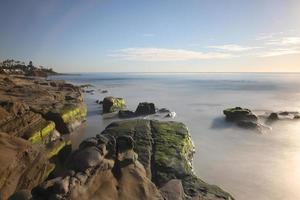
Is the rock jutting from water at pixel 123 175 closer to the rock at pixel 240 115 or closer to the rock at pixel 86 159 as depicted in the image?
the rock at pixel 86 159

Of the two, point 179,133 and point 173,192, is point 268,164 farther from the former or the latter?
point 173,192

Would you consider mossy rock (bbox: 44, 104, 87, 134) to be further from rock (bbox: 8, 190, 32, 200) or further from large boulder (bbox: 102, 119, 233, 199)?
rock (bbox: 8, 190, 32, 200)

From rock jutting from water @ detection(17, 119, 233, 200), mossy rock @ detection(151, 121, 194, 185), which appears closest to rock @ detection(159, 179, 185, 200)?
rock jutting from water @ detection(17, 119, 233, 200)

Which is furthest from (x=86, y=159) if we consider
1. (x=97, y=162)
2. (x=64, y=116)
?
(x=64, y=116)

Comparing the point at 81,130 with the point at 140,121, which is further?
the point at 81,130

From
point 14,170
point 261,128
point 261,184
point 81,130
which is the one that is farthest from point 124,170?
point 261,128

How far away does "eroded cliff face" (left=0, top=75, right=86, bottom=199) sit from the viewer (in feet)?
45.5

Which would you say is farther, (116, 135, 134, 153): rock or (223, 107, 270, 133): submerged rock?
(223, 107, 270, 133): submerged rock

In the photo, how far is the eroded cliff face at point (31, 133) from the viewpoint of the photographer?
1388 centimetres

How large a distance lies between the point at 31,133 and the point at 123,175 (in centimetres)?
1277

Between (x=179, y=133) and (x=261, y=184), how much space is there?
651 centimetres

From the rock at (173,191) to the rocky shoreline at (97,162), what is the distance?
1.5 inches

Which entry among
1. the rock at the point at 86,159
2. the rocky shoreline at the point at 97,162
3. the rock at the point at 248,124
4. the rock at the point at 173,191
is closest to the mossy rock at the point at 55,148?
the rocky shoreline at the point at 97,162

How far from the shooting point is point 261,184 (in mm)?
18219
